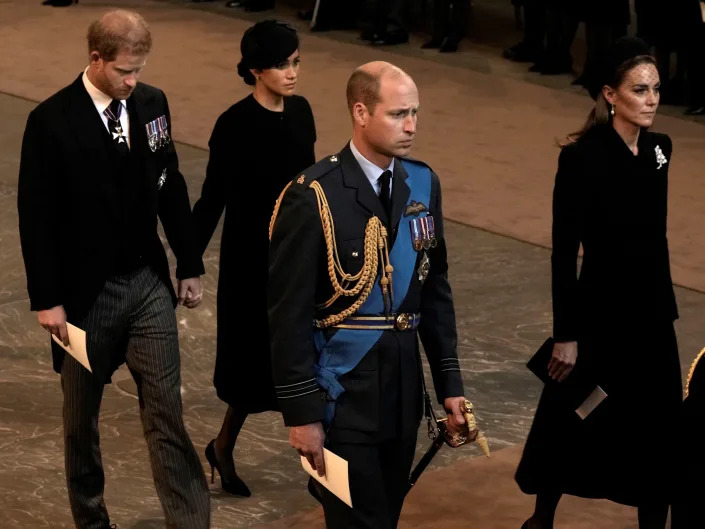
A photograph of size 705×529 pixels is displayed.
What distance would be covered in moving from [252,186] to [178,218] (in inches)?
19.2

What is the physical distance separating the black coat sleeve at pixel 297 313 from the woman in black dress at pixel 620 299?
3.88ft

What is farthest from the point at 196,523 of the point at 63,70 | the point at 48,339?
the point at 63,70

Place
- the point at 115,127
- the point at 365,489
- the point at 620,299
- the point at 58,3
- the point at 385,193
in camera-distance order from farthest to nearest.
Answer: the point at 58,3
the point at 620,299
the point at 115,127
the point at 385,193
the point at 365,489

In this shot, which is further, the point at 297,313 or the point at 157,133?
the point at 157,133

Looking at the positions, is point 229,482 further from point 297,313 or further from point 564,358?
point 297,313

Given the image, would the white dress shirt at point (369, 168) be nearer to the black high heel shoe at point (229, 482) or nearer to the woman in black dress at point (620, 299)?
the woman in black dress at point (620, 299)

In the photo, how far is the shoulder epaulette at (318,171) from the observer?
14.2 feet

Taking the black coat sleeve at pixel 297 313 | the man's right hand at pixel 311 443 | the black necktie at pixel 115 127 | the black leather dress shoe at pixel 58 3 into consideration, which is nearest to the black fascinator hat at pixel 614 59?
the black coat sleeve at pixel 297 313

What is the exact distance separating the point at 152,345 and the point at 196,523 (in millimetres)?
582

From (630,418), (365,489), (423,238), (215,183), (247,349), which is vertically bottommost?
(247,349)

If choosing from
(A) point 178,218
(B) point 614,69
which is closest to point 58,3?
(A) point 178,218

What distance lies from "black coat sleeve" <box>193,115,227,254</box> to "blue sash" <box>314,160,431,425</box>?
4.83ft

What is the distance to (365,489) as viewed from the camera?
4277 mm

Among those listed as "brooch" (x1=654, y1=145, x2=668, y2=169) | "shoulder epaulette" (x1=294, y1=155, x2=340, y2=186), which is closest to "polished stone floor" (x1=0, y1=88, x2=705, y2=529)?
"shoulder epaulette" (x1=294, y1=155, x2=340, y2=186)
